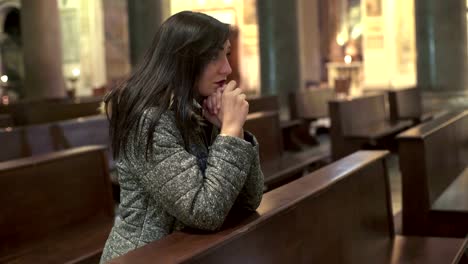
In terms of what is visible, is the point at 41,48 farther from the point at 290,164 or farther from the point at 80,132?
the point at 290,164

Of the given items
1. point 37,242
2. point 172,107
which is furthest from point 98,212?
point 172,107

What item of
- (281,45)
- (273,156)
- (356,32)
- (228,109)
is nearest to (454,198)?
(273,156)

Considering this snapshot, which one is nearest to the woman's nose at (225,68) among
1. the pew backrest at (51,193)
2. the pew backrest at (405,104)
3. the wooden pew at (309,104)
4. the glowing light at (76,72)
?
the pew backrest at (51,193)

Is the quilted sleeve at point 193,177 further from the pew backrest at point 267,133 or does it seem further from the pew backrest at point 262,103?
the pew backrest at point 262,103

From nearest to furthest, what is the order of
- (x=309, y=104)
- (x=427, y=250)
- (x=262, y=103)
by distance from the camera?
(x=427, y=250) < (x=262, y=103) < (x=309, y=104)

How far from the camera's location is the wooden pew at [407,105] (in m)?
10.8

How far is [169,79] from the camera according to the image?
2.42 metres

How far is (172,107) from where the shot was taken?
7.86 ft

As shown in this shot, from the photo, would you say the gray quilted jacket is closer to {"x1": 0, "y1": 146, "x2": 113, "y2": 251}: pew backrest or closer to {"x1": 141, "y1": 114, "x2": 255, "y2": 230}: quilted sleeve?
{"x1": 141, "y1": 114, "x2": 255, "y2": 230}: quilted sleeve

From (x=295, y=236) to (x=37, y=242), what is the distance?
204cm

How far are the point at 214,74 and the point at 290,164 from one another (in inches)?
200

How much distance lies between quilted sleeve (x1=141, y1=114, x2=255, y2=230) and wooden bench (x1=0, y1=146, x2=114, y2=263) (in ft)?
6.10

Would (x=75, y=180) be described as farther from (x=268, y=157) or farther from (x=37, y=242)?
(x=268, y=157)

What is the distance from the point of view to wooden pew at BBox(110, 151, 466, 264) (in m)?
2.34
